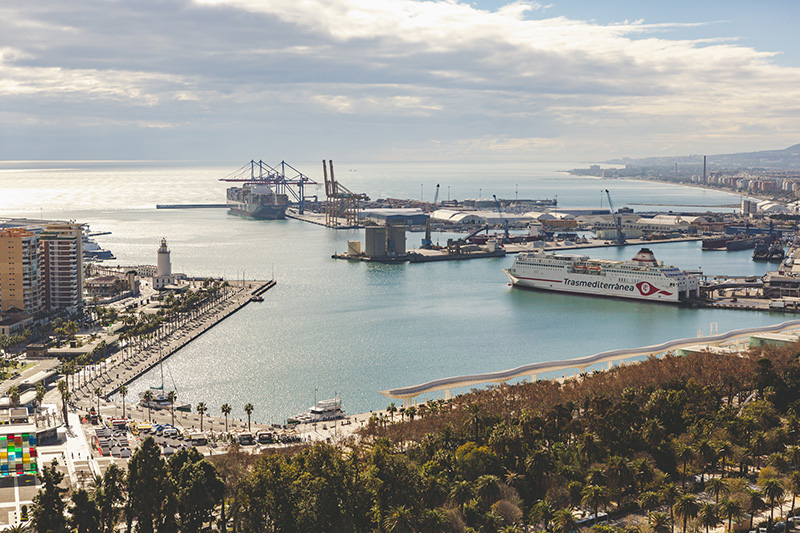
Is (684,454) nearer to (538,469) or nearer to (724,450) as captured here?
(724,450)

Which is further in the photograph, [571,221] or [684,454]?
[571,221]

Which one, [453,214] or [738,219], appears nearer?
[738,219]

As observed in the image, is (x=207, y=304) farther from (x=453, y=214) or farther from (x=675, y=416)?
(x=453, y=214)

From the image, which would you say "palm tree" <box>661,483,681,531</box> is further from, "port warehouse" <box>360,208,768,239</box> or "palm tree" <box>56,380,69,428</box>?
"port warehouse" <box>360,208,768,239</box>

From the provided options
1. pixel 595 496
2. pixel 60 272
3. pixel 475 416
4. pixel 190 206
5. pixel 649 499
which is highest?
pixel 190 206

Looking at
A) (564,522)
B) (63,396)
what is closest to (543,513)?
(564,522)

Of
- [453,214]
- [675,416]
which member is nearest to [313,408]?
[675,416]
